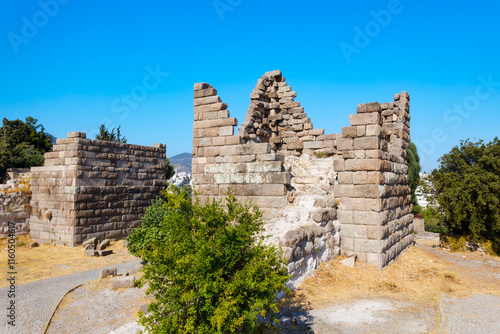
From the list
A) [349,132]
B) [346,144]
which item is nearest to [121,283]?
[346,144]

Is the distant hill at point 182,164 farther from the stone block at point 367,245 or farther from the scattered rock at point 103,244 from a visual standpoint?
the stone block at point 367,245

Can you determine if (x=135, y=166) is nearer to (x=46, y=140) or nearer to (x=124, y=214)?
(x=124, y=214)

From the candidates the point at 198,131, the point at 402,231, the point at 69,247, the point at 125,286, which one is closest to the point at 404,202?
the point at 402,231

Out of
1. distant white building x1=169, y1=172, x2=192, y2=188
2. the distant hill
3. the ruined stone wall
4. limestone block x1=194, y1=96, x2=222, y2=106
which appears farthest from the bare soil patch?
the distant hill

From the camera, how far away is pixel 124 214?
1549 centimetres

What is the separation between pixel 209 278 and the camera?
395 cm

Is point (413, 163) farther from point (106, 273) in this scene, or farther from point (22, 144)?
point (22, 144)

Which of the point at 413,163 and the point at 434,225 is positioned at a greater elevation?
the point at 413,163

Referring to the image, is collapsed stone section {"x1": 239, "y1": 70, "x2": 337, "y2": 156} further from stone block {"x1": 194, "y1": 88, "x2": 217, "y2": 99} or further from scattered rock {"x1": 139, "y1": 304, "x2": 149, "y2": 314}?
scattered rock {"x1": 139, "y1": 304, "x2": 149, "y2": 314}

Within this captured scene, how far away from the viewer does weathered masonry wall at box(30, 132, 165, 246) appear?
1386 cm

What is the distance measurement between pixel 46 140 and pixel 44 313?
2039 cm

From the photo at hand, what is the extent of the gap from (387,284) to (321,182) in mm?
3355

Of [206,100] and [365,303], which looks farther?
[206,100]

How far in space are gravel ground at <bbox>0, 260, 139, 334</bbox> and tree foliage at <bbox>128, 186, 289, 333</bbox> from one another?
361 cm
